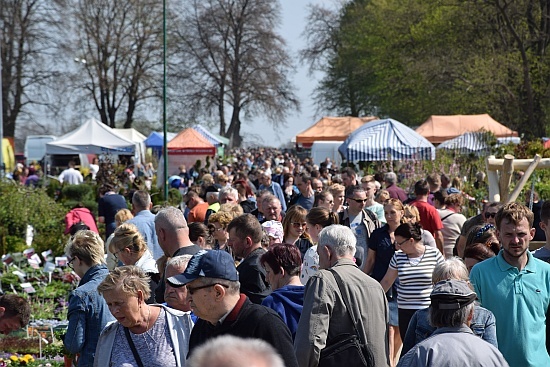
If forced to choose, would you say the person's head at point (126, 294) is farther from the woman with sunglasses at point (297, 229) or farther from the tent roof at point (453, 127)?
the tent roof at point (453, 127)

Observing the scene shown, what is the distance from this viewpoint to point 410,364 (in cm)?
421

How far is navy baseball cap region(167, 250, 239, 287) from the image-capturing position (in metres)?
4.41

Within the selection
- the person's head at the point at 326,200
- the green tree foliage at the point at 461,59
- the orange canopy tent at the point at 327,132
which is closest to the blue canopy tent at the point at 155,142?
the orange canopy tent at the point at 327,132

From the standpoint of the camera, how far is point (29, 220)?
1756cm

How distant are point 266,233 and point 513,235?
2.88 meters

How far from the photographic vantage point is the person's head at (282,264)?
5.52 meters

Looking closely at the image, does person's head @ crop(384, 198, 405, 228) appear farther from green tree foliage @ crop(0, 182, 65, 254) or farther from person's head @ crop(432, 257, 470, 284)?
green tree foliage @ crop(0, 182, 65, 254)

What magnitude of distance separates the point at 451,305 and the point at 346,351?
3.53 feet

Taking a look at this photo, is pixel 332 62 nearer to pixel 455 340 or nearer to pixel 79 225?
pixel 79 225

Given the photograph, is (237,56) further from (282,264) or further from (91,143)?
(282,264)

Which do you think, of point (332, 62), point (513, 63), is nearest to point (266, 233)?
point (513, 63)

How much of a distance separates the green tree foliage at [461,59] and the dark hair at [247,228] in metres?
30.5

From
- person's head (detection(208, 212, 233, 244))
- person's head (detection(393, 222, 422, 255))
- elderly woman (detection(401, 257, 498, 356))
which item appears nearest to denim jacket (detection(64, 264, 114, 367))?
elderly woman (detection(401, 257, 498, 356))

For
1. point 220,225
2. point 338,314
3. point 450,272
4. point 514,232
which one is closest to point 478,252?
point 514,232
